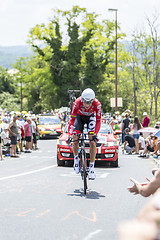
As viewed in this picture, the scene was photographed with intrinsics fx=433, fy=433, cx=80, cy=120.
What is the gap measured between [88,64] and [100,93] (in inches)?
181

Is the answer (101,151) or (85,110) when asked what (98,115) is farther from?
(101,151)

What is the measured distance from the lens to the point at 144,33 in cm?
4112

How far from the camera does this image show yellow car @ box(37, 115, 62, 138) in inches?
1283

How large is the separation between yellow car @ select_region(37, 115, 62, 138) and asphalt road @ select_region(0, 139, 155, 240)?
21.5 meters

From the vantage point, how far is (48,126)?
108 ft

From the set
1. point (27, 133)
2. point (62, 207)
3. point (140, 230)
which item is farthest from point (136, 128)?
point (140, 230)

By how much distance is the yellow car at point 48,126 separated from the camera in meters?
32.6

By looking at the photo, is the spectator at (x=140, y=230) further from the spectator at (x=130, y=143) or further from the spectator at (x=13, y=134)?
the spectator at (x=130, y=143)

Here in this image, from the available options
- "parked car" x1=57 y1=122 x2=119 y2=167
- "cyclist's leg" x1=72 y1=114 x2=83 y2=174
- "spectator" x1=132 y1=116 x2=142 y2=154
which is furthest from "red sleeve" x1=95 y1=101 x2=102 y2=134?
"spectator" x1=132 y1=116 x2=142 y2=154

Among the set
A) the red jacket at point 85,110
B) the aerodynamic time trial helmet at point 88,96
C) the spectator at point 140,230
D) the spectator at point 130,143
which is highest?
the aerodynamic time trial helmet at point 88,96

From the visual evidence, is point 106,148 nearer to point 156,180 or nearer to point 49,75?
point 156,180

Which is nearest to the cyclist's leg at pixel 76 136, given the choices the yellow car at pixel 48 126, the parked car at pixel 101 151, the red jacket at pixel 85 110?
the red jacket at pixel 85 110

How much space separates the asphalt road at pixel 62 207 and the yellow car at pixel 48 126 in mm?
21531

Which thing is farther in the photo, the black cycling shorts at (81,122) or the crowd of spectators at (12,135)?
the crowd of spectators at (12,135)
